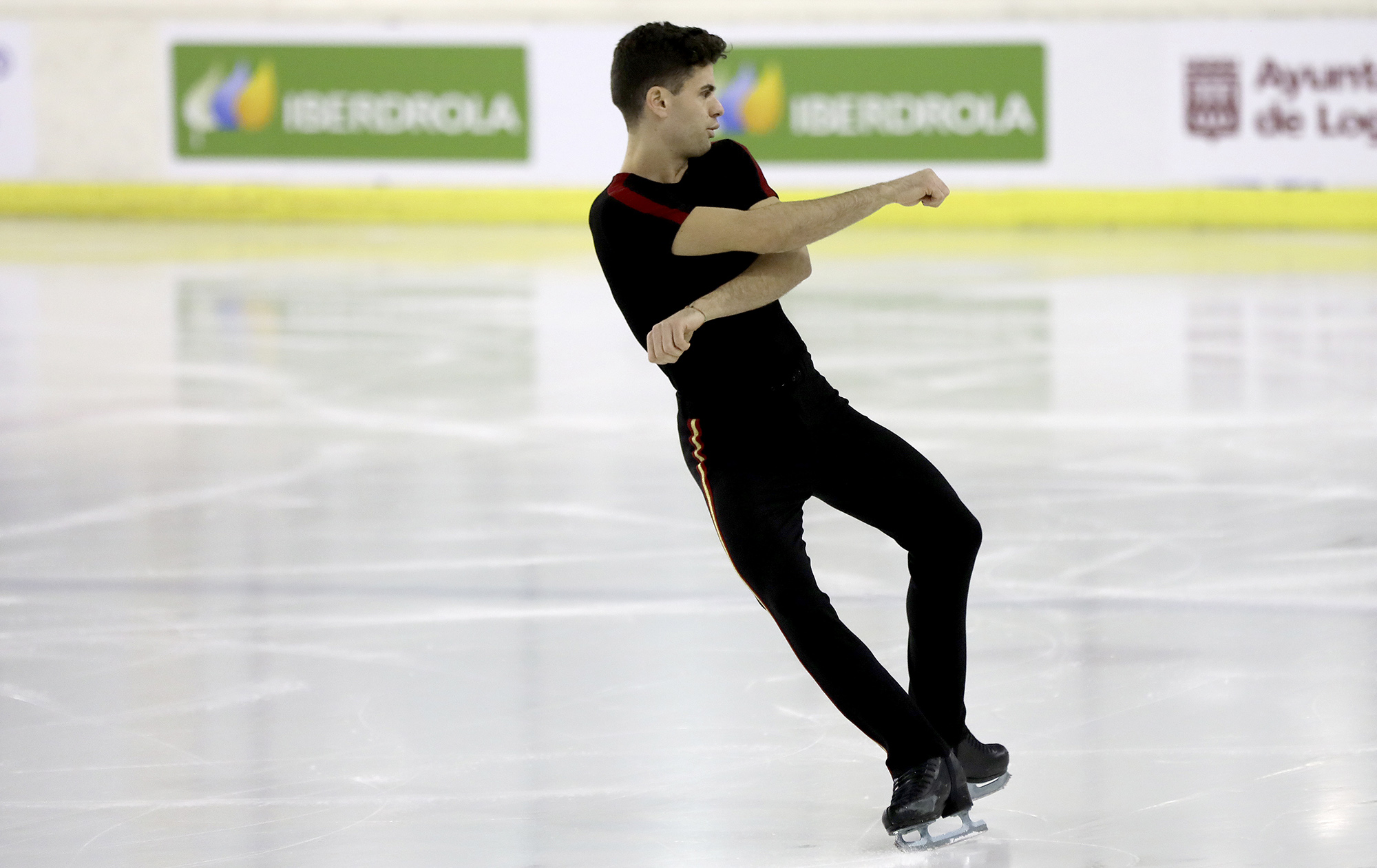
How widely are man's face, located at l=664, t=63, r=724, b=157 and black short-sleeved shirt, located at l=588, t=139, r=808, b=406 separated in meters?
0.06

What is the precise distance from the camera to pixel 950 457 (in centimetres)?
755

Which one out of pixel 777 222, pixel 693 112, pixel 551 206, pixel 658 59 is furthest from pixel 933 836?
pixel 551 206

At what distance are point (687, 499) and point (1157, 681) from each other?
2651mm

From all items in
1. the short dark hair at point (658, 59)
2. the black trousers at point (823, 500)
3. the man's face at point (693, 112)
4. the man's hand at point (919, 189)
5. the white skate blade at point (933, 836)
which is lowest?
the white skate blade at point (933, 836)

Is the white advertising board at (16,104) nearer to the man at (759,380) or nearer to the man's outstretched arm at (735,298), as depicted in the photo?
the man at (759,380)

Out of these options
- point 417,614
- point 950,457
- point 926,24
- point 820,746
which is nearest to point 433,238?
point 926,24

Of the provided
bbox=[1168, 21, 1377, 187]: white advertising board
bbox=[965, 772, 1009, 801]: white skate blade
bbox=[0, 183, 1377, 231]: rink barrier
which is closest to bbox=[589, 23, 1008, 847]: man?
bbox=[965, 772, 1009, 801]: white skate blade

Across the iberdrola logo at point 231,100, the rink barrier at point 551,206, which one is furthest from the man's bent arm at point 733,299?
the iberdrola logo at point 231,100

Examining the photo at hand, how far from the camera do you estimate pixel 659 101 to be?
329cm

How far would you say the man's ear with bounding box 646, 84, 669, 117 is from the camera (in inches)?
129

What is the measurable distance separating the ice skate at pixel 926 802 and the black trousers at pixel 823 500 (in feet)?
0.09

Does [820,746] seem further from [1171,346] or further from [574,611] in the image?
[1171,346]

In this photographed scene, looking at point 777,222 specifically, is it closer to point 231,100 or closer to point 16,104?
point 231,100

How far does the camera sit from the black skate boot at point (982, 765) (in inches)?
141
